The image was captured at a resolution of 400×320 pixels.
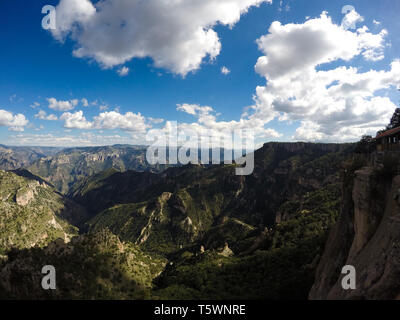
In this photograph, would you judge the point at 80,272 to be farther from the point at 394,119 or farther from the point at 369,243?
the point at 394,119

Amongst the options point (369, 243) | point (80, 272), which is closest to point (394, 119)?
point (369, 243)

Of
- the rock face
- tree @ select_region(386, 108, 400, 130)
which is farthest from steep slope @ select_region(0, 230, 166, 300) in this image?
tree @ select_region(386, 108, 400, 130)

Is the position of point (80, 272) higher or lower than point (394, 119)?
lower

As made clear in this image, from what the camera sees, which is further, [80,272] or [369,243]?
[80,272]

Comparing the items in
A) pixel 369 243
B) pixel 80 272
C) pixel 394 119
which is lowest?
pixel 80 272

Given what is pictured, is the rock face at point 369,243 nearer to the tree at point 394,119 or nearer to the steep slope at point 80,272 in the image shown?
the tree at point 394,119

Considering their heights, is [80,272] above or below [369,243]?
below

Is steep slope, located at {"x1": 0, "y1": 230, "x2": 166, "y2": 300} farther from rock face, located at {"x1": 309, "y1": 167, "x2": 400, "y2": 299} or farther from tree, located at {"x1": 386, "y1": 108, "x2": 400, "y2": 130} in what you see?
tree, located at {"x1": 386, "y1": 108, "x2": 400, "y2": 130}
